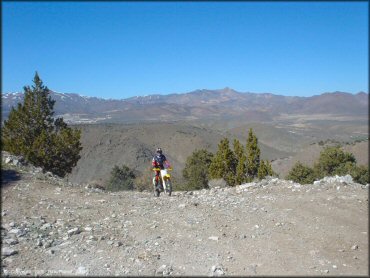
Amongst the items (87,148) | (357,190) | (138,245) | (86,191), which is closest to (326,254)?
(138,245)

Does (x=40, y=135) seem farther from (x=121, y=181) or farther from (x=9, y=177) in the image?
(x=121, y=181)

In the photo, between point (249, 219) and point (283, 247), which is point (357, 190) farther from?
point (283, 247)

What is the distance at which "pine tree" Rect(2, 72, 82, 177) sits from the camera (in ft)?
87.1

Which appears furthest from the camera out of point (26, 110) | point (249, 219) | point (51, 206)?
point (26, 110)

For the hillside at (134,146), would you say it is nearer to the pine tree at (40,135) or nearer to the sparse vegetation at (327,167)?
the sparse vegetation at (327,167)

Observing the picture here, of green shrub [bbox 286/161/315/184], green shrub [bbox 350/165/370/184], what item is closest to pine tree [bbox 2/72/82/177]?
green shrub [bbox 286/161/315/184]

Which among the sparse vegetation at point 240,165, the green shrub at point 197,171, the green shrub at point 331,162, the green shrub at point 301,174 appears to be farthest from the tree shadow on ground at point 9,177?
the green shrub at point 331,162

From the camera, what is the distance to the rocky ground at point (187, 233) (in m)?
8.45

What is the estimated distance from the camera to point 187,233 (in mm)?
10398

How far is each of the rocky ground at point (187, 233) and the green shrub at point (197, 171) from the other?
25644mm

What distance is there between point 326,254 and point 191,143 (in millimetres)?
120237

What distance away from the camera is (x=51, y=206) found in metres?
12.7

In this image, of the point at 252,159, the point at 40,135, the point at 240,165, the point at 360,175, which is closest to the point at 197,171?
the point at 240,165

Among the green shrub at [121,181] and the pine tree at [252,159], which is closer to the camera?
the pine tree at [252,159]
